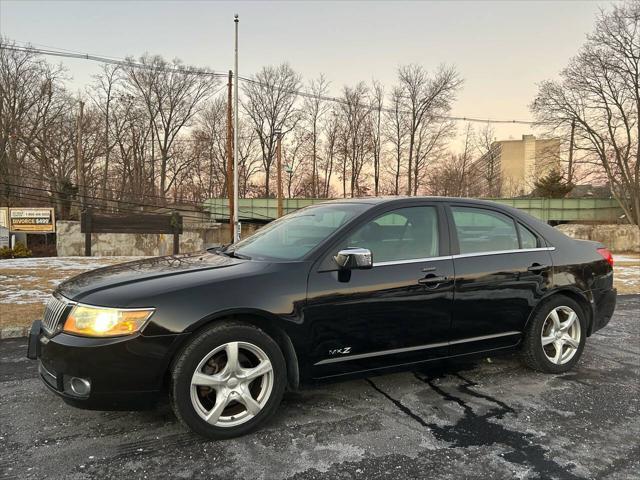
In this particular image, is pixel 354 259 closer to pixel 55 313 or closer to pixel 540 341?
pixel 55 313

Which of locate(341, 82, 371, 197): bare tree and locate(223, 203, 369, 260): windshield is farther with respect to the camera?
locate(341, 82, 371, 197): bare tree

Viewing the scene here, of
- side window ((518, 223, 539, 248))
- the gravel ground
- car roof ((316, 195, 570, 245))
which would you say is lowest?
the gravel ground

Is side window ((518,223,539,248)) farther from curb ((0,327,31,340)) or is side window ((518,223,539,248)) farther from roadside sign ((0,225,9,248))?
roadside sign ((0,225,9,248))

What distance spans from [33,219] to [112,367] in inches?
1023

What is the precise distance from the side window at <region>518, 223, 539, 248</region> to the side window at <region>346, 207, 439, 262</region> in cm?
92

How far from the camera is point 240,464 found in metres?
2.46

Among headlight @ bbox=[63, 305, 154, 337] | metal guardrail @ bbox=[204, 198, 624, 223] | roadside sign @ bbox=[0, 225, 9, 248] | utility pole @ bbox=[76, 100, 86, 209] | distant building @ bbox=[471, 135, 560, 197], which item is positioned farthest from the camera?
metal guardrail @ bbox=[204, 198, 624, 223]

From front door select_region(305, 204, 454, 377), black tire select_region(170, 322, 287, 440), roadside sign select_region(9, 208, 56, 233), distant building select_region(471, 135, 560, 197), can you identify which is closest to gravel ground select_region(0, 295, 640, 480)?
black tire select_region(170, 322, 287, 440)

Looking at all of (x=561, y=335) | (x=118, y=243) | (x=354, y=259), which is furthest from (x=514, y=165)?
(x=354, y=259)

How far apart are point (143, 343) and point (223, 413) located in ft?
2.30

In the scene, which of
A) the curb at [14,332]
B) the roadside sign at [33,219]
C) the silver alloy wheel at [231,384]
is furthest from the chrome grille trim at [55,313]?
the roadside sign at [33,219]

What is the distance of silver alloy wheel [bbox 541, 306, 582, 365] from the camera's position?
12.9ft

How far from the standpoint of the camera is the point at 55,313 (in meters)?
2.77

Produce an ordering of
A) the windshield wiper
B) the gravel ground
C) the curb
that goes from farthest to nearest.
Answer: the curb < the windshield wiper < the gravel ground
